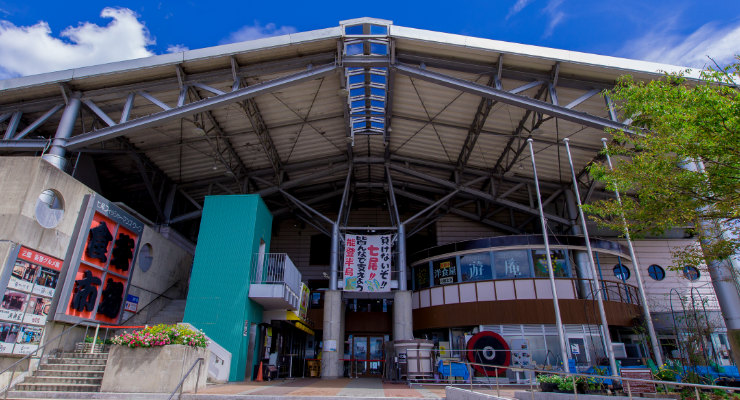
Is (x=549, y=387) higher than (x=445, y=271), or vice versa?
(x=445, y=271)

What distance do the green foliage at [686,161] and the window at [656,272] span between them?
1635 cm

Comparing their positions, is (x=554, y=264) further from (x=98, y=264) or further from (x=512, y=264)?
(x=98, y=264)

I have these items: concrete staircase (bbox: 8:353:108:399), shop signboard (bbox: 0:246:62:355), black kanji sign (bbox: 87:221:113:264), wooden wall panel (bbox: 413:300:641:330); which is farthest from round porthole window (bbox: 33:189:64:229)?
wooden wall panel (bbox: 413:300:641:330)

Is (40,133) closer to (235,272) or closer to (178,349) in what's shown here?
(235,272)

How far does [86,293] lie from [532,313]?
1652 cm

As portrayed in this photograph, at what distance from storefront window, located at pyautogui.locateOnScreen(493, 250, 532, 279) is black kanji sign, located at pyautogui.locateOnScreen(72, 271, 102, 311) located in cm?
1574

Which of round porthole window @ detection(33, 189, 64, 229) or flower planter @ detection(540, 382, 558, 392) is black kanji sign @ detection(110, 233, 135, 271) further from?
flower planter @ detection(540, 382, 558, 392)

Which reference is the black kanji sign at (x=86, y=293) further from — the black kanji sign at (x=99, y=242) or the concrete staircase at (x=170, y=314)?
the concrete staircase at (x=170, y=314)

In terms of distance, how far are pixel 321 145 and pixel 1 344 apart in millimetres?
14792

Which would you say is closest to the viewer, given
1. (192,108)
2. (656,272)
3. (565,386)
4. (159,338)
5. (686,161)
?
(686,161)

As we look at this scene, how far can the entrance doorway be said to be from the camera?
928 inches

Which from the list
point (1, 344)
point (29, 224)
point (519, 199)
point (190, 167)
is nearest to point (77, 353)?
point (1, 344)

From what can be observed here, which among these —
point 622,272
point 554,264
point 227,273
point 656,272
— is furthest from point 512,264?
point 227,273

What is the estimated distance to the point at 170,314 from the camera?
16.9 meters
